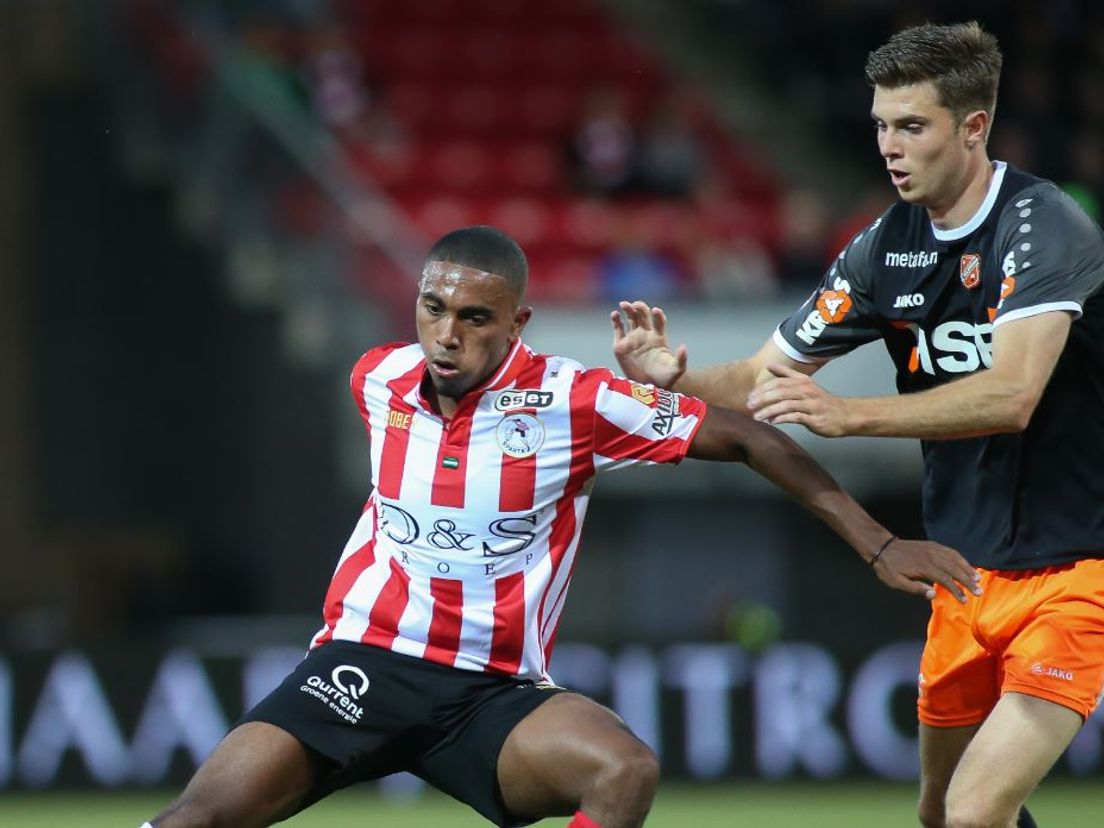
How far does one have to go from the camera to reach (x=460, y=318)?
5230 millimetres

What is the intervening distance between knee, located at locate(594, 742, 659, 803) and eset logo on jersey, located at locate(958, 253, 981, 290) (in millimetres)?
1524

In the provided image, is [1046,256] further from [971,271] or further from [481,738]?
[481,738]

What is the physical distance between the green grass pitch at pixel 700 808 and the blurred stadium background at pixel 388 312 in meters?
0.03

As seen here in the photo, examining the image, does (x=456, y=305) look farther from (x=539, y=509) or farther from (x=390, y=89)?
(x=390, y=89)

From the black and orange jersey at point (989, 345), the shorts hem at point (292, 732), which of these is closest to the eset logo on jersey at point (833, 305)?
the black and orange jersey at point (989, 345)

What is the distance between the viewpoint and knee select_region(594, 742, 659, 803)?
4938mm

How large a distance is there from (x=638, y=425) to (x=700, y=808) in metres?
4.66

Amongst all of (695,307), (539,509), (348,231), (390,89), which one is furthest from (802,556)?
(539,509)

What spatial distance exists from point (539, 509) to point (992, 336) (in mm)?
1312

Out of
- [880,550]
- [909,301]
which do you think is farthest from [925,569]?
[909,301]

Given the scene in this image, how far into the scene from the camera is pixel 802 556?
1272cm

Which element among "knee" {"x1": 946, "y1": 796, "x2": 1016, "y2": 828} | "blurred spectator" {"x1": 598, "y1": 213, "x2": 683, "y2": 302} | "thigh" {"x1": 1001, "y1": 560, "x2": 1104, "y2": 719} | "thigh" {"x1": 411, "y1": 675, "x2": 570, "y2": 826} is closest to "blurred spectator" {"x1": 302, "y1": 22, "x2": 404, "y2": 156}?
"blurred spectator" {"x1": 598, "y1": 213, "x2": 683, "y2": 302}

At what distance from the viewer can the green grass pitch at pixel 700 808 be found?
8984 millimetres

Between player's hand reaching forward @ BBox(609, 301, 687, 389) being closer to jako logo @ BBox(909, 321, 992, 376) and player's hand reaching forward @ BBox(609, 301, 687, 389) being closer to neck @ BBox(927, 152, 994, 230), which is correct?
jako logo @ BBox(909, 321, 992, 376)
